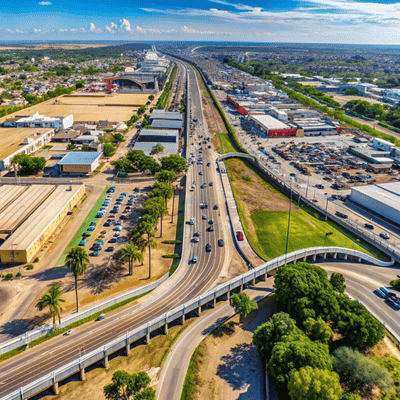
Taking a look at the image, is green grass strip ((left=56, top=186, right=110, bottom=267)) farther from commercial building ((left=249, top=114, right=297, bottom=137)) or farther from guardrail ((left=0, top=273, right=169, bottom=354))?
commercial building ((left=249, top=114, right=297, bottom=137))

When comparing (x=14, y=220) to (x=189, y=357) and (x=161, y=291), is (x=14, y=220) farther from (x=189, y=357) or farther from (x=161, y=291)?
(x=189, y=357)

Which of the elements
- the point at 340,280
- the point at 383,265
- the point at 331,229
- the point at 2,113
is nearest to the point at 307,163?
the point at 331,229

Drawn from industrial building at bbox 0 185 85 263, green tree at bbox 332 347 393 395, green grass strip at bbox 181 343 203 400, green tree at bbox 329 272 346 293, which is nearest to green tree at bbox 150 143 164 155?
industrial building at bbox 0 185 85 263

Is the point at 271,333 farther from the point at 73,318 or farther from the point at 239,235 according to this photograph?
the point at 239,235

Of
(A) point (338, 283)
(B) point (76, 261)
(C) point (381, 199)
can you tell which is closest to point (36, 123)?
(B) point (76, 261)

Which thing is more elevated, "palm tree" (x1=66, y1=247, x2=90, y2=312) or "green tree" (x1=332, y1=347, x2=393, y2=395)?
"palm tree" (x1=66, y1=247, x2=90, y2=312)
